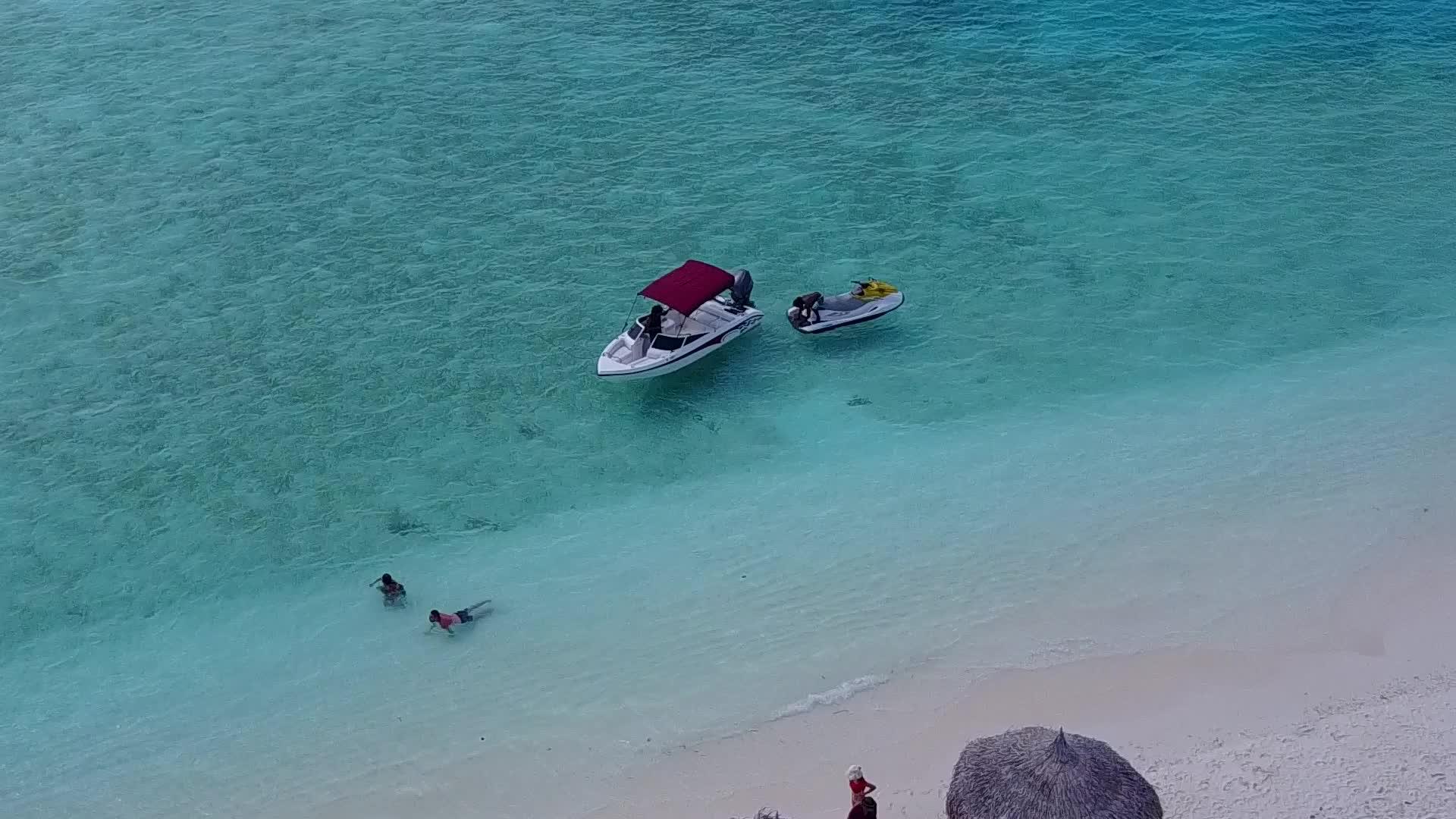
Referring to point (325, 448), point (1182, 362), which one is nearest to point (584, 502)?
point (325, 448)

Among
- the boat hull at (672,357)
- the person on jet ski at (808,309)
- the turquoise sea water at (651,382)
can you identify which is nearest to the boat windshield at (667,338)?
the boat hull at (672,357)

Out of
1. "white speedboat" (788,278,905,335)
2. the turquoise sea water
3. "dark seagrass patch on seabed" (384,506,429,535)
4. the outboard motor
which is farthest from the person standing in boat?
"dark seagrass patch on seabed" (384,506,429,535)

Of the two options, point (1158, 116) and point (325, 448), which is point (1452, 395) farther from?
point (325, 448)

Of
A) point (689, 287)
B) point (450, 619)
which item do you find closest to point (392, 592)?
point (450, 619)

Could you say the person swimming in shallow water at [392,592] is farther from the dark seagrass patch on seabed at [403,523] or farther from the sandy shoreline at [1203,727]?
the sandy shoreline at [1203,727]

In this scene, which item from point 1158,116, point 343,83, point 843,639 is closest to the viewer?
point 843,639

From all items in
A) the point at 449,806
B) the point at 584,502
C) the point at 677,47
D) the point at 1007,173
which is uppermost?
the point at 677,47
